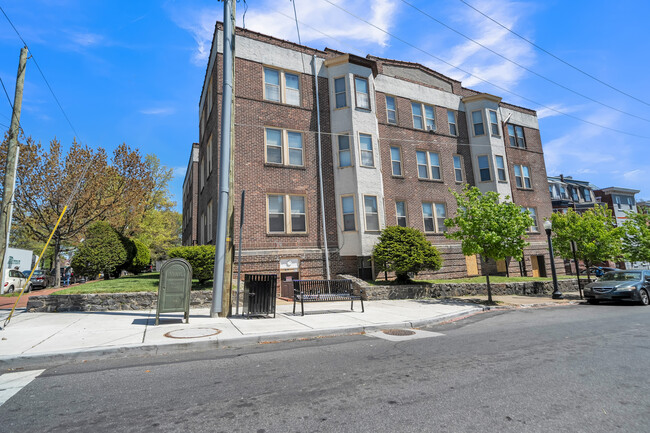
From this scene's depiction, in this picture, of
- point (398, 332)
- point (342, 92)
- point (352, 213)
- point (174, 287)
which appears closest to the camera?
point (398, 332)

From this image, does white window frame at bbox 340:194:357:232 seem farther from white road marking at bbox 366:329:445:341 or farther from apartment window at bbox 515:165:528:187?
apartment window at bbox 515:165:528:187

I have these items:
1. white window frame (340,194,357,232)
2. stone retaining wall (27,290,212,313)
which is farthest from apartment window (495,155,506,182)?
stone retaining wall (27,290,212,313)

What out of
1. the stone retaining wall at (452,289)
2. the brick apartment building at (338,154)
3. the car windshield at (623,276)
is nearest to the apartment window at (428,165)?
the brick apartment building at (338,154)

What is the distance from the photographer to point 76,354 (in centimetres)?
560

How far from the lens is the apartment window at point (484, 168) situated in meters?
23.0

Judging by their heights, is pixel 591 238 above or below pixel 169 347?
above

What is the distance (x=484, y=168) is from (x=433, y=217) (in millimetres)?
6183

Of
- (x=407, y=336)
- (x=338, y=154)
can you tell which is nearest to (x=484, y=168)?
(x=338, y=154)

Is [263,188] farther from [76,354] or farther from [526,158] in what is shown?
[526,158]

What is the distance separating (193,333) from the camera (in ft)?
23.5

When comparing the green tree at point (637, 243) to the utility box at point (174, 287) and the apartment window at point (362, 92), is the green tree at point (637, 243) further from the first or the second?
the utility box at point (174, 287)

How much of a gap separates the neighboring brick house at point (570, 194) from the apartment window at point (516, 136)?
24.7 m

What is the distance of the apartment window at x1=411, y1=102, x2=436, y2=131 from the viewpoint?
851 inches

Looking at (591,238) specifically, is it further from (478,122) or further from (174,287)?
(174,287)
